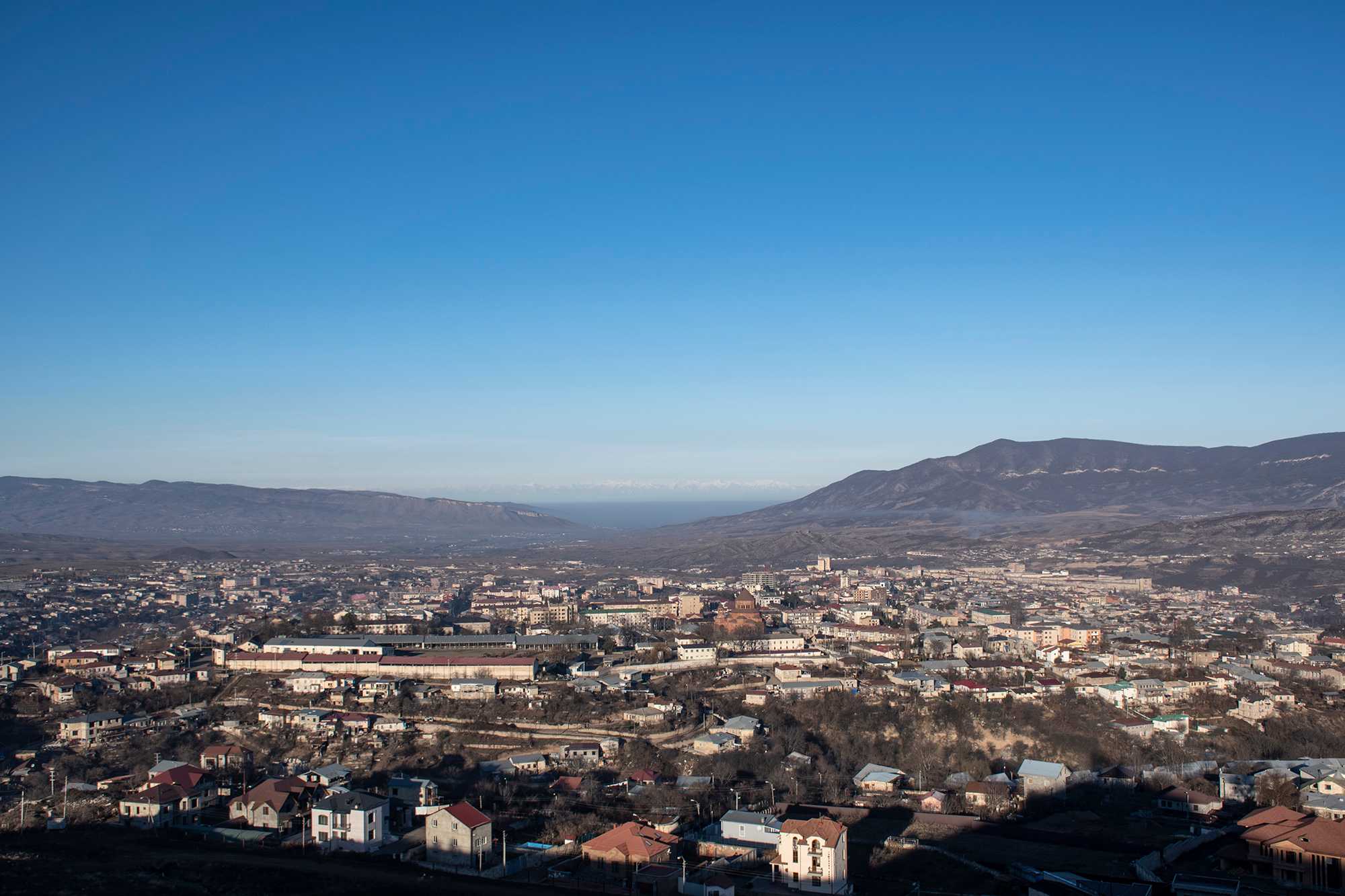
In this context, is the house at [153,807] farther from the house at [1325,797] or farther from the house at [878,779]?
the house at [1325,797]

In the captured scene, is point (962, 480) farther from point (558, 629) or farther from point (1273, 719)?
point (1273, 719)

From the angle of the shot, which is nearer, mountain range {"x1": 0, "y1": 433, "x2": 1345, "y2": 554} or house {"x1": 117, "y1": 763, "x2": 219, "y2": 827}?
house {"x1": 117, "y1": 763, "x2": 219, "y2": 827}

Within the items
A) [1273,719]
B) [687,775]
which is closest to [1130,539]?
[1273,719]

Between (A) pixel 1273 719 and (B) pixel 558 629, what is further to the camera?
(B) pixel 558 629

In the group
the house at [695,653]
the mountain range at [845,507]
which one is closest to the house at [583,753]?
the house at [695,653]

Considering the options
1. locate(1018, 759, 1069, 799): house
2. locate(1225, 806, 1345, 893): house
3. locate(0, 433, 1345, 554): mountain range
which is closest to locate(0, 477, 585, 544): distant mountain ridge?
locate(0, 433, 1345, 554): mountain range

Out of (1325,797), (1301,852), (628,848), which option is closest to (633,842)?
(628,848)

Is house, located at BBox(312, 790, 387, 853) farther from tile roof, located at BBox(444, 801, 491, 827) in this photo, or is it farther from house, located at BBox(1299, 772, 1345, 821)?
house, located at BBox(1299, 772, 1345, 821)
